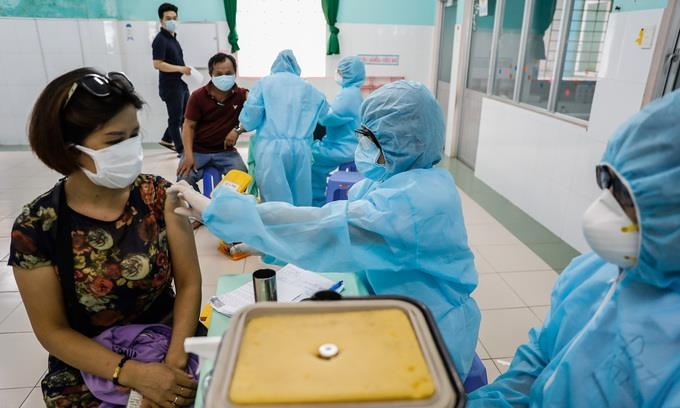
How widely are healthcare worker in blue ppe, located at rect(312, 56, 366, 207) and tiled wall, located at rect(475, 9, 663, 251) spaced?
59.4 inches

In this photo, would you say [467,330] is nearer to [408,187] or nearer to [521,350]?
[521,350]

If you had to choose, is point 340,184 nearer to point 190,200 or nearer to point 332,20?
point 190,200

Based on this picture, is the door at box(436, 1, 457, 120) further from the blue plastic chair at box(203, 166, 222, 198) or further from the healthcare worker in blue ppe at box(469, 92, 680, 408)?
the healthcare worker in blue ppe at box(469, 92, 680, 408)

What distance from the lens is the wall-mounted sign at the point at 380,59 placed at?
242 inches

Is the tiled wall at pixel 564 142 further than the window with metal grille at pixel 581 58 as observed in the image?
No

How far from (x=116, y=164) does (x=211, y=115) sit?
197cm

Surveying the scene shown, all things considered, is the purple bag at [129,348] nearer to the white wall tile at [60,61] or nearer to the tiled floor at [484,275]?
the tiled floor at [484,275]

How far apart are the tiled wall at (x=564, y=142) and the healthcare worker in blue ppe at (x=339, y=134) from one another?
1.51 m

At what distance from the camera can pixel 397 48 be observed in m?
6.17

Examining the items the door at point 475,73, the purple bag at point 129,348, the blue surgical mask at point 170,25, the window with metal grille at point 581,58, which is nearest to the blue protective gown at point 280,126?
the purple bag at point 129,348

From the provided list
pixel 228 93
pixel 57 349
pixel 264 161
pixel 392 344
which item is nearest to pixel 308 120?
pixel 264 161

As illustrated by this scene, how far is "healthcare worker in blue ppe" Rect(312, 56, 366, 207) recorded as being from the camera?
3306 millimetres

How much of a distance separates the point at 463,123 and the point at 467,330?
14.5 feet

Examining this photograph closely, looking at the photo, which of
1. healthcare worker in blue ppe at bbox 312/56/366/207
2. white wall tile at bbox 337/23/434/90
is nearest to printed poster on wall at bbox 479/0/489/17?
white wall tile at bbox 337/23/434/90
